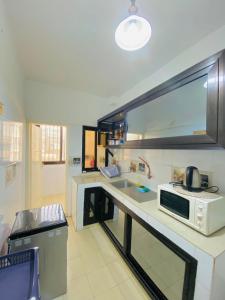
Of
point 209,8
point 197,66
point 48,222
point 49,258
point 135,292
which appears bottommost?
point 135,292

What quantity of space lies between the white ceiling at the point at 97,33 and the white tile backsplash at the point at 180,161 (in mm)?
1137

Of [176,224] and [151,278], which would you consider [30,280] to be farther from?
[151,278]

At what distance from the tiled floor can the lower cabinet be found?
0.10 meters

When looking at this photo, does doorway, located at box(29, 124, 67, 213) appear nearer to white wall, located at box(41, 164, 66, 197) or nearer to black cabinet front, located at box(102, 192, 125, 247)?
white wall, located at box(41, 164, 66, 197)

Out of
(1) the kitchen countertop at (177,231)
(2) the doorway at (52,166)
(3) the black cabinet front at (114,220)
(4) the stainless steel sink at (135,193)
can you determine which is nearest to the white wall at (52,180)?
(2) the doorway at (52,166)

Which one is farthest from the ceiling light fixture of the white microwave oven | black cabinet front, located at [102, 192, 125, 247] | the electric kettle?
black cabinet front, located at [102, 192, 125, 247]

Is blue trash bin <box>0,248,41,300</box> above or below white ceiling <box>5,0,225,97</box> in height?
below

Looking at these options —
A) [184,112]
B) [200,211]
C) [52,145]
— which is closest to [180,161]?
[184,112]

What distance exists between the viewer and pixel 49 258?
1.23 metres

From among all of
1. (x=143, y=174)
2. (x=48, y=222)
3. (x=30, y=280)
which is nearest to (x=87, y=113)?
(x=143, y=174)

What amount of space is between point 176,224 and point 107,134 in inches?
82.0

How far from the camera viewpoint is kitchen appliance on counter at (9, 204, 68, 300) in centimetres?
116

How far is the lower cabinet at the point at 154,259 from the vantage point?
0.94 m

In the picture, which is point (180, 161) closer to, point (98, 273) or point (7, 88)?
point (98, 273)
